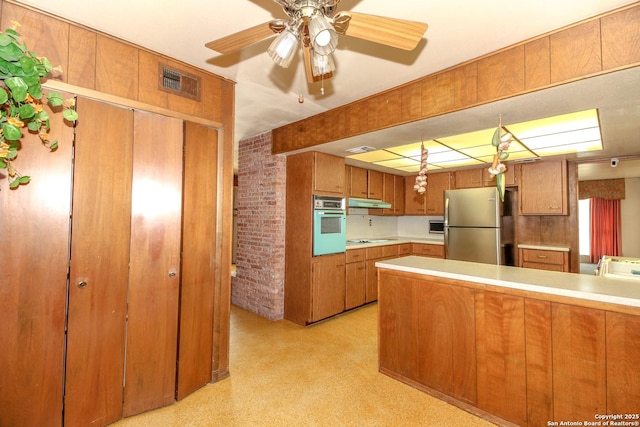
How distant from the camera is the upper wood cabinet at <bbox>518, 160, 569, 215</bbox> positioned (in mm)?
3986

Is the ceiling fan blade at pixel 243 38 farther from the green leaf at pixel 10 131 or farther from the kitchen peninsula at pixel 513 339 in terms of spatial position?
the kitchen peninsula at pixel 513 339

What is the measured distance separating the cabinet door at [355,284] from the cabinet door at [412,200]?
6.22ft

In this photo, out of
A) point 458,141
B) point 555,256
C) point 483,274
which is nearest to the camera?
point 483,274

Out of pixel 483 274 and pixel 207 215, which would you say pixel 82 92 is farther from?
pixel 483 274

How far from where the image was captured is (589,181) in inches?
255

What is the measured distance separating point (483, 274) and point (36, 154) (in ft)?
9.83

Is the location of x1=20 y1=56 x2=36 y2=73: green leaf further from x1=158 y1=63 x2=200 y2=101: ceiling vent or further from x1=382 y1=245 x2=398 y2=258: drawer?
x1=382 y1=245 x2=398 y2=258: drawer

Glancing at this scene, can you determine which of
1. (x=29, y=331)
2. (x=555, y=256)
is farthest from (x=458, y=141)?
(x=29, y=331)

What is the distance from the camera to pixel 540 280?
6.08 feet

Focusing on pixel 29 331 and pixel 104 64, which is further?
pixel 104 64

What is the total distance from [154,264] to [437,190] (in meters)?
4.66

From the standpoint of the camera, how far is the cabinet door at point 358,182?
4.44m

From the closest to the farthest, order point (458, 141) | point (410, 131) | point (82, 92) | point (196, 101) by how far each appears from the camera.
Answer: point (82, 92) < point (196, 101) < point (410, 131) < point (458, 141)

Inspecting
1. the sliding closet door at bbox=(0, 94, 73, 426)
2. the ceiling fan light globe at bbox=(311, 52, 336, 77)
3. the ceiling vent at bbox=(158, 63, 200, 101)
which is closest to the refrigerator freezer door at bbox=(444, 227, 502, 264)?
the ceiling fan light globe at bbox=(311, 52, 336, 77)
